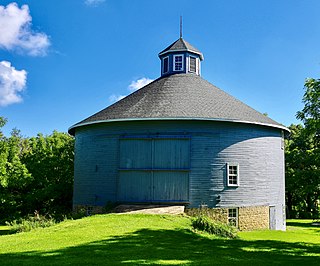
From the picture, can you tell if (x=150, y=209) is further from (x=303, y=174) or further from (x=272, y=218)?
(x=303, y=174)

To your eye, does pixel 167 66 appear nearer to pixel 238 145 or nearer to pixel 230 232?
pixel 238 145

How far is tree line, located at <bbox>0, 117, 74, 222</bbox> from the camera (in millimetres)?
27188

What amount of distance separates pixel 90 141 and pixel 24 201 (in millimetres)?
10212

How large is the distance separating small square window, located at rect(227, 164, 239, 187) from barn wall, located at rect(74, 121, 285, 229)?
215 mm

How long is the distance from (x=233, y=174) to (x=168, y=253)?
933cm

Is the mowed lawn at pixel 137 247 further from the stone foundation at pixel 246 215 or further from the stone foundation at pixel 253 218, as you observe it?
the stone foundation at pixel 253 218

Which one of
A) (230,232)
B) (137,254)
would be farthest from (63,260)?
(230,232)

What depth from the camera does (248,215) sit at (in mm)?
20188

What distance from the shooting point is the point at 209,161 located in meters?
19.6

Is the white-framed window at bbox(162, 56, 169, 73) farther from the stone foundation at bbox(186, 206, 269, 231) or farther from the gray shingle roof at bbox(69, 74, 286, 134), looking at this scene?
the stone foundation at bbox(186, 206, 269, 231)

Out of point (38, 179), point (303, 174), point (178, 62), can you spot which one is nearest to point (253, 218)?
point (178, 62)

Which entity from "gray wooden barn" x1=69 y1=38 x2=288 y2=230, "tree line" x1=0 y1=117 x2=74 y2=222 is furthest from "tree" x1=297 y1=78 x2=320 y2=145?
"tree line" x1=0 y1=117 x2=74 y2=222

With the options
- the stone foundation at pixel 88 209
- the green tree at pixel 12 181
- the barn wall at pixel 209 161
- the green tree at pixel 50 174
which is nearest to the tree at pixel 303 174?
the barn wall at pixel 209 161

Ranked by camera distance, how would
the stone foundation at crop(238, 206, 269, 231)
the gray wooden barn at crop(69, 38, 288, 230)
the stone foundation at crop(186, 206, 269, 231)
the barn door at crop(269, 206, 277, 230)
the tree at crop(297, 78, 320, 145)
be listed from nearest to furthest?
1. the tree at crop(297, 78, 320, 145)
2. the stone foundation at crop(186, 206, 269, 231)
3. the gray wooden barn at crop(69, 38, 288, 230)
4. the stone foundation at crop(238, 206, 269, 231)
5. the barn door at crop(269, 206, 277, 230)
